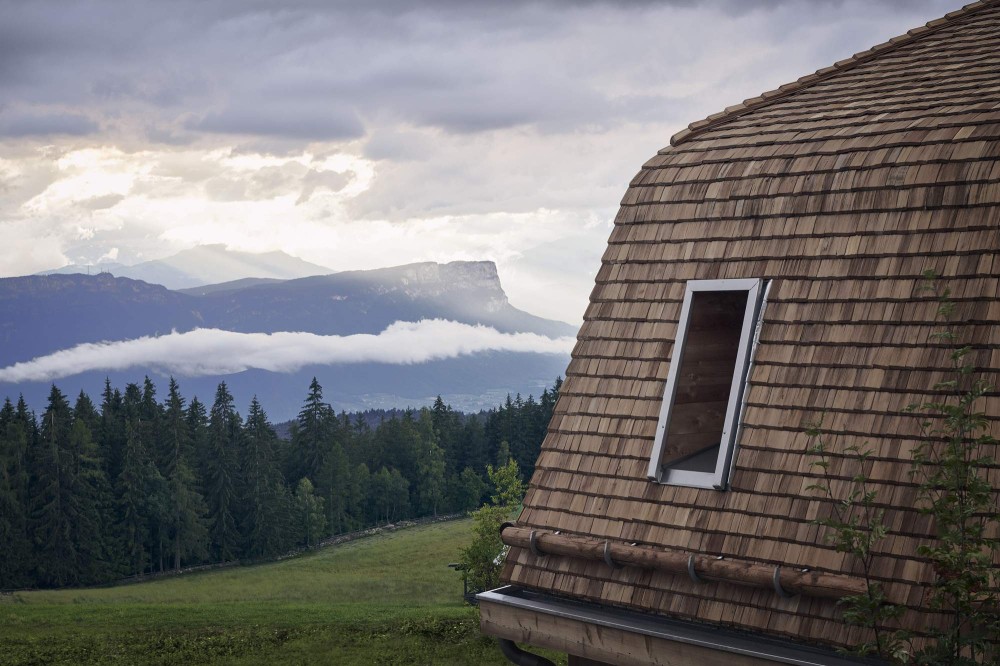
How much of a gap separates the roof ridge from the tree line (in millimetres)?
66675

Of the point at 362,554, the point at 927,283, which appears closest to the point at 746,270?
the point at 927,283

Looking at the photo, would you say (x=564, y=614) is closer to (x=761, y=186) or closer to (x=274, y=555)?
(x=761, y=186)

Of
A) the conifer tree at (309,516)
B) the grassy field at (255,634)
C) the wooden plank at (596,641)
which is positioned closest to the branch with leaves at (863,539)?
the wooden plank at (596,641)

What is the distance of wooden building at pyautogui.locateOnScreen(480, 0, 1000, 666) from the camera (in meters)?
5.17

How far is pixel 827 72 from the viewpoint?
7.67m

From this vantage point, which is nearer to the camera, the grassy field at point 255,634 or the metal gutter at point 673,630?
the metal gutter at point 673,630

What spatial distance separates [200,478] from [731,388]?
82.9 metres

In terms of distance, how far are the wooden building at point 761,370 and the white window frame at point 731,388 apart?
14 millimetres

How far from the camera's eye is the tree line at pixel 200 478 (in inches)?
2874

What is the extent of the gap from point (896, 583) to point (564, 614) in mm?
2015

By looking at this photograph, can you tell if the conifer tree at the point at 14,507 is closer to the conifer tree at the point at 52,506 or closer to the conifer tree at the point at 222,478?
the conifer tree at the point at 52,506

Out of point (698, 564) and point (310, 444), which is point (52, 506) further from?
point (698, 564)

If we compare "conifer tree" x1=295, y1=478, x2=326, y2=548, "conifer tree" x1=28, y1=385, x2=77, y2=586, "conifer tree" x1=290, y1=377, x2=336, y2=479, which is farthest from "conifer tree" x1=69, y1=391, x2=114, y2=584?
"conifer tree" x1=290, y1=377, x2=336, y2=479

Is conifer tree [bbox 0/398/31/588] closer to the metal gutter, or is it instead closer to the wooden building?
the metal gutter
